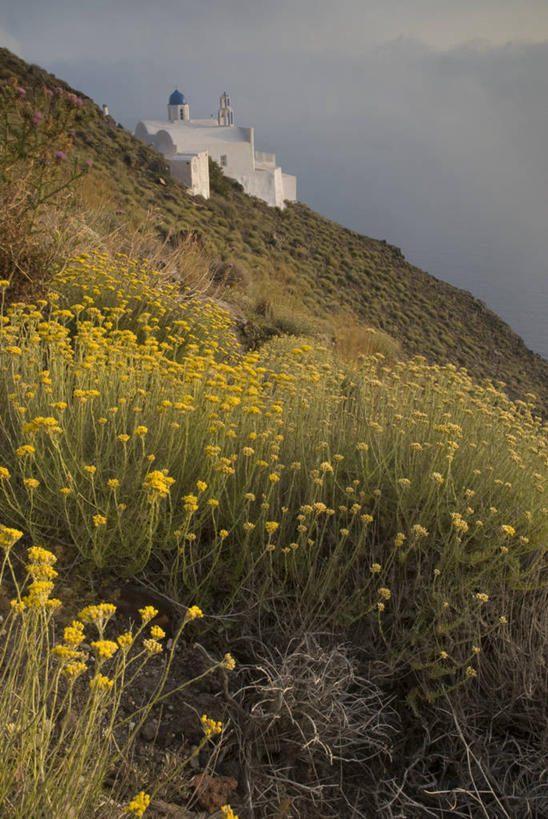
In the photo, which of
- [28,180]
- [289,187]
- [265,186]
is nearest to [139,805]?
[28,180]

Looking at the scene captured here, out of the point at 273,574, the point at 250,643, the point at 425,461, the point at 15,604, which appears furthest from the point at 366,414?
the point at 15,604

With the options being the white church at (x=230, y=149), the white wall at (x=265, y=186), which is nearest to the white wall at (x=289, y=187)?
the white church at (x=230, y=149)

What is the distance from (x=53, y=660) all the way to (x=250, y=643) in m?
0.76

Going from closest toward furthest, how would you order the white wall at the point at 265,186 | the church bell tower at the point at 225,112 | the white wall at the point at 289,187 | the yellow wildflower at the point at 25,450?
the yellow wildflower at the point at 25,450 → the white wall at the point at 265,186 → the white wall at the point at 289,187 → the church bell tower at the point at 225,112

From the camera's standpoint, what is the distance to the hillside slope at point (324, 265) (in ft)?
76.1

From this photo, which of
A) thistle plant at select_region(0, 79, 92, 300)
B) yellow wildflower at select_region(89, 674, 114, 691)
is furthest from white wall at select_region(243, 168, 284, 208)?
yellow wildflower at select_region(89, 674, 114, 691)

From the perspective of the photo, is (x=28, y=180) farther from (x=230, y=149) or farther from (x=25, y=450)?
(x=230, y=149)

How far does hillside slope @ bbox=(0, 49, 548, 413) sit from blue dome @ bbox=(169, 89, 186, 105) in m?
17.3

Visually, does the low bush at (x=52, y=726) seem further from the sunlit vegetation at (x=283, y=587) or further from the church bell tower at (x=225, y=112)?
the church bell tower at (x=225, y=112)

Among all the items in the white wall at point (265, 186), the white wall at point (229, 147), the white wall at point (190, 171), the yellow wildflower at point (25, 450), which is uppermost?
the white wall at point (229, 147)

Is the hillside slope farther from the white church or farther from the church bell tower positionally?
the church bell tower

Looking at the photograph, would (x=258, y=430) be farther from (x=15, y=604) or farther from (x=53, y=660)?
(x=15, y=604)

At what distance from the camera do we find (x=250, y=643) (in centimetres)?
242

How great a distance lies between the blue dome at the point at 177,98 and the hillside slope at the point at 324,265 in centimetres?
1728
